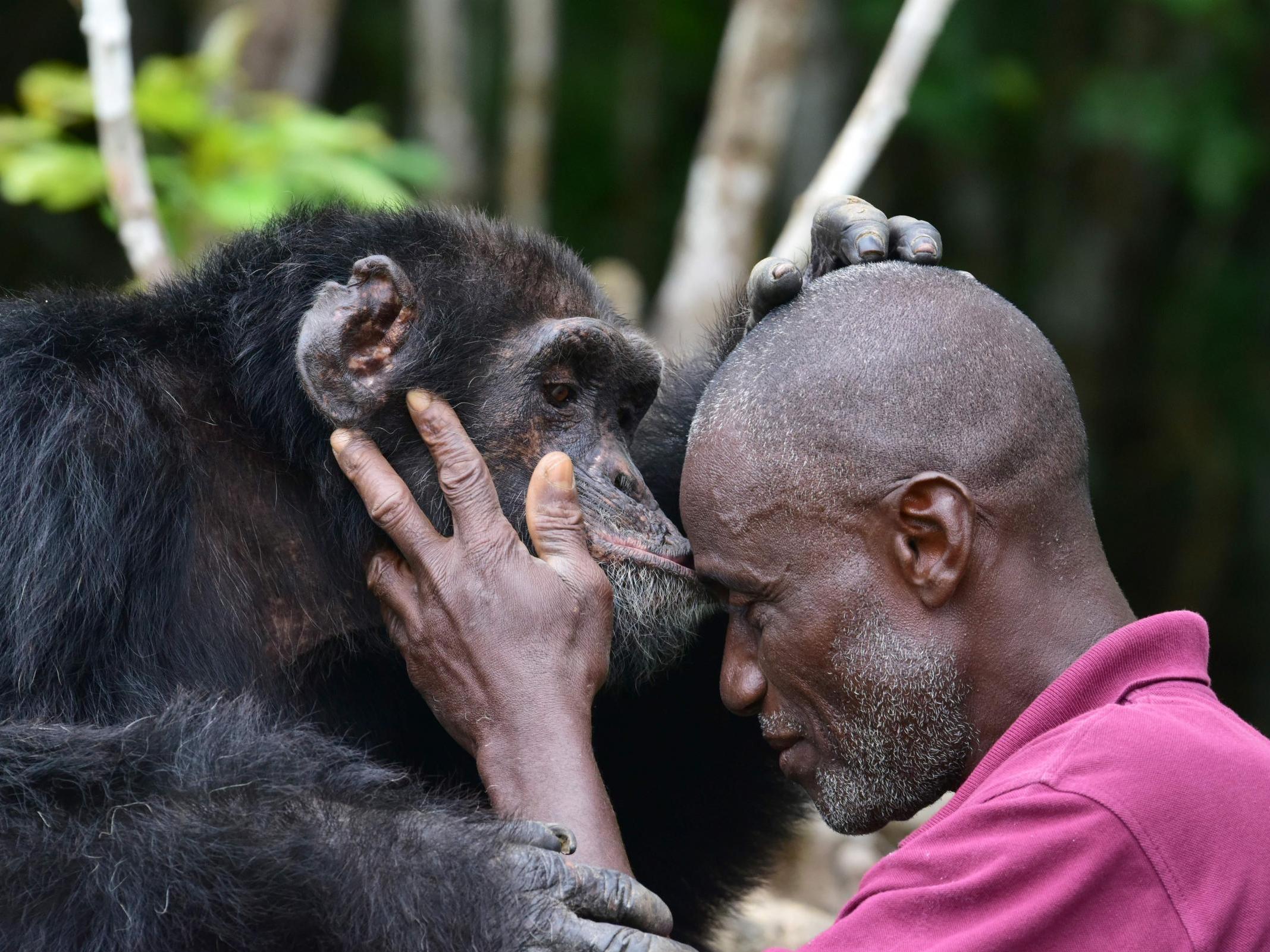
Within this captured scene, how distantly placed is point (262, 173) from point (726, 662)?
163 inches

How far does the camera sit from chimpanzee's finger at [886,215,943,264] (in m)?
3.55

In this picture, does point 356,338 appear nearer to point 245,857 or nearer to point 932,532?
point 245,857

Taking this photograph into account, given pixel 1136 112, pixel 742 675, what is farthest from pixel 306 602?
pixel 1136 112

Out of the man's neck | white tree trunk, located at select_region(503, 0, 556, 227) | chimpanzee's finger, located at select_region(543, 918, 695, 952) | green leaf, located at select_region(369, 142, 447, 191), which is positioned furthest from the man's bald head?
white tree trunk, located at select_region(503, 0, 556, 227)

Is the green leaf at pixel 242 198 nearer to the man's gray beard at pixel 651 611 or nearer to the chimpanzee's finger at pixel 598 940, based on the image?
the man's gray beard at pixel 651 611

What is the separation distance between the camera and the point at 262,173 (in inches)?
260

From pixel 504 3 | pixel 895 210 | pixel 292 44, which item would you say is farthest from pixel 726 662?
pixel 504 3

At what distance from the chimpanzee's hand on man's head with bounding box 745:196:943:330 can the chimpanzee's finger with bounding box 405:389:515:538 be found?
81cm

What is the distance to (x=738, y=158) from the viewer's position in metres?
7.67

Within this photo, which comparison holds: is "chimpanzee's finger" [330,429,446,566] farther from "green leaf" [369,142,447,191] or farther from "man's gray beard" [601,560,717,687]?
"green leaf" [369,142,447,191]

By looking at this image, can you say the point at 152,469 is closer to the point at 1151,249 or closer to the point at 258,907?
the point at 258,907

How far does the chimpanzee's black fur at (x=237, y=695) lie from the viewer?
9.56 ft

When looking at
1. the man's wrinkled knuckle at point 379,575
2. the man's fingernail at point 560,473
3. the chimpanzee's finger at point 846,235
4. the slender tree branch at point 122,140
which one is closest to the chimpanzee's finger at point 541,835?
the man's wrinkled knuckle at point 379,575

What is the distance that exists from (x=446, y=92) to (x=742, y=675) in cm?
801
